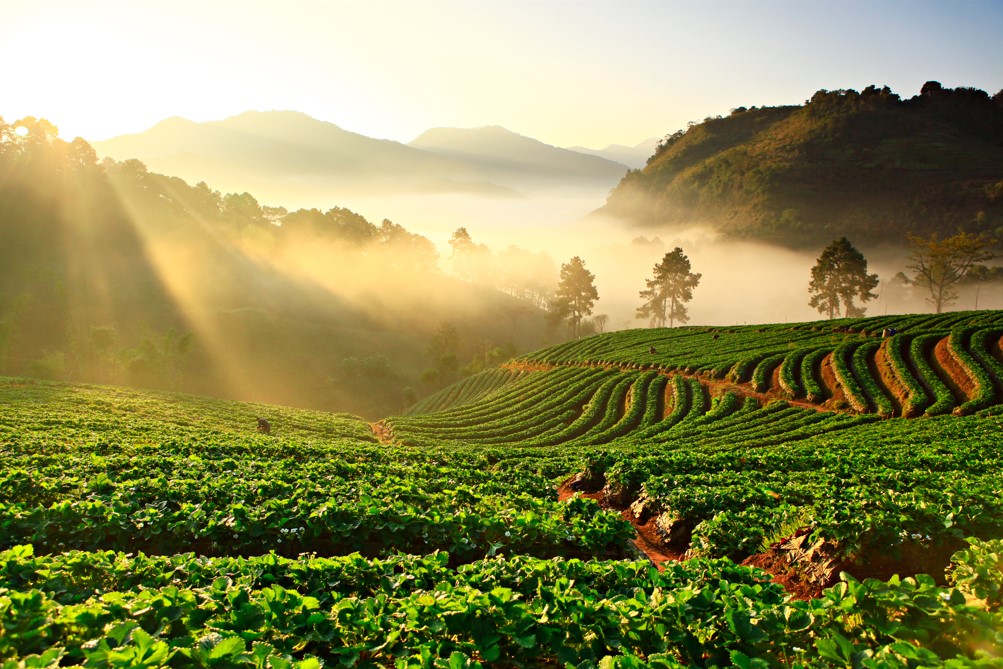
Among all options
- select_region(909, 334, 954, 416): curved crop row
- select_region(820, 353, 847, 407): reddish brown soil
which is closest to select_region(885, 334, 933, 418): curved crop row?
select_region(909, 334, 954, 416): curved crop row

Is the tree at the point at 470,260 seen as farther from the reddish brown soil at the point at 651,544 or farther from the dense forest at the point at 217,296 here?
the reddish brown soil at the point at 651,544

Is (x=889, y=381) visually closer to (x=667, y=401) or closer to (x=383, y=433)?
(x=667, y=401)

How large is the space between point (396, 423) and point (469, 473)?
132 ft

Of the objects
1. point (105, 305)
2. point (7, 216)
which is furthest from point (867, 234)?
point (7, 216)

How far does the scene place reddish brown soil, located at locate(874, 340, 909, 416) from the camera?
3681 centimetres

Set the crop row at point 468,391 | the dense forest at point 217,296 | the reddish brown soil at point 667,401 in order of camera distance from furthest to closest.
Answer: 1. the dense forest at point 217,296
2. the crop row at point 468,391
3. the reddish brown soil at point 667,401

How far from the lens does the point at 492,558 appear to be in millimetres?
8430

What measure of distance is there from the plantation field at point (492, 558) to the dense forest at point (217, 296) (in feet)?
217

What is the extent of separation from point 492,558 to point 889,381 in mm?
43355

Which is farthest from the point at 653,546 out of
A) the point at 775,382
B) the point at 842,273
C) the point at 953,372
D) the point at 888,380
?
the point at 842,273

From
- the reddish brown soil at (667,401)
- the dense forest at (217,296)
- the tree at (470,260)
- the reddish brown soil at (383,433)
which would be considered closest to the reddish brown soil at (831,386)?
the reddish brown soil at (667,401)

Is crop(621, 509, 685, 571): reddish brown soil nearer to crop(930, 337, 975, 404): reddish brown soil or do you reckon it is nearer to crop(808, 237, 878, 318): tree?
crop(930, 337, 975, 404): reddish brown soil

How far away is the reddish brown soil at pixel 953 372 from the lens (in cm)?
3591

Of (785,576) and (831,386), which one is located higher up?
(831,386)
